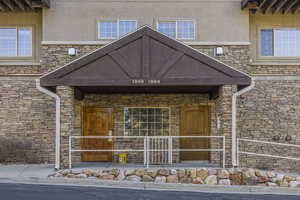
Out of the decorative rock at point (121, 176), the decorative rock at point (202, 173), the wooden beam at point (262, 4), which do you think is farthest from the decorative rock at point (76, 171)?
the wooden beam at point (262, 4)

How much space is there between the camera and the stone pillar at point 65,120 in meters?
12.0

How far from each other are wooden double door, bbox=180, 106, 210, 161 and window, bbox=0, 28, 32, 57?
22.6 feet

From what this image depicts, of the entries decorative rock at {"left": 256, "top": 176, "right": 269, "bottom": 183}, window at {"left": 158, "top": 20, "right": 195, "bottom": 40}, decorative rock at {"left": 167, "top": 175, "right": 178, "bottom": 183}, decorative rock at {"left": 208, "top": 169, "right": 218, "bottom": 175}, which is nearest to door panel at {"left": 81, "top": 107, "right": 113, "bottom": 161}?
window at {"left": 158, "top": 20, "right": 195, "bottom": 40}

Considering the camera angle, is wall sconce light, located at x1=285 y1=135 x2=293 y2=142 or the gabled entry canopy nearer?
the gabled entry canopy

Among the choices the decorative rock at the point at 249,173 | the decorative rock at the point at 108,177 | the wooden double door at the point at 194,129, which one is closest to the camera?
the decorative rock at the point at 108,177

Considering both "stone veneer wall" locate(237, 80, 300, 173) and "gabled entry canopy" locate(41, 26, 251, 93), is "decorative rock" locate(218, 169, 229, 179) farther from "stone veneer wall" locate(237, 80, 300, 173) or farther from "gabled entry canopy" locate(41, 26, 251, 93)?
"stone veneer wall" locate(237, 80, 300, 173)

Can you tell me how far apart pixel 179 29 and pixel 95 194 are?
7812mm

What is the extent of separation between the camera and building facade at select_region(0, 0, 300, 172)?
14500 millimetres

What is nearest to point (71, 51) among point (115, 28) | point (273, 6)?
point (115, 28)

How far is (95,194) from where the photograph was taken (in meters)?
9.72

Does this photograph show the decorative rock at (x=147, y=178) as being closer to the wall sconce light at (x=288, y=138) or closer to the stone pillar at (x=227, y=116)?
the stone pillar at (x=227, y=116)

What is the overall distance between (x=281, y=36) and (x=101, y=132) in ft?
27.3

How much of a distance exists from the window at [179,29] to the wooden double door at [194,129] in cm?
289

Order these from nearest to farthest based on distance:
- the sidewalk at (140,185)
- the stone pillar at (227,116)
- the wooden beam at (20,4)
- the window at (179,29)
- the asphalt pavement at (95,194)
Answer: the asphalt pavement at (95,194)
the sidewalk at (140,185)
the stone pillar at (227,116)
the wooden beam at (20,4)
the window at (179,29)
